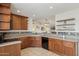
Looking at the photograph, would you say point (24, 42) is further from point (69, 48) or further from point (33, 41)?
point (69, 48)

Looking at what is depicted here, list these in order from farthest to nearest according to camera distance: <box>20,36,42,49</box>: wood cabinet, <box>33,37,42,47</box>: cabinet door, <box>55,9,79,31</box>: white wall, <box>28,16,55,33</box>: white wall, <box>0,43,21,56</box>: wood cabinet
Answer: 1. <box>33,37,42,47</box>: cabinet door
2. <box>20,36,42,49</box>: wood cabinet
3. <box>28,16,55,33</box>: white wall
4. <box>55,9,79,31</box>: white wall
5. <box>0,43,21,56</box>: wood cabinet

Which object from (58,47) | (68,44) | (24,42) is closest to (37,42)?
(24,42)

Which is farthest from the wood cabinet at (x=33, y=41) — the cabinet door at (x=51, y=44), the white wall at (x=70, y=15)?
the white wall at (x=70, y=15)

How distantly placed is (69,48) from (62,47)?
A: 0.39 m

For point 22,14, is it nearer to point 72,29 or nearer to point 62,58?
point 72,29

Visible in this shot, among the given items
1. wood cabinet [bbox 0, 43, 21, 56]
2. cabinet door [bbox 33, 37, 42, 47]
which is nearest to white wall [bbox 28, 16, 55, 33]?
cabinet door [bbox 33, 37, 42, 47]

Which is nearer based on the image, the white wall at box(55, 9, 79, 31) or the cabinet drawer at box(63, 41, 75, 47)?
the cabinet drawer at box(63, 41, 75, 47)

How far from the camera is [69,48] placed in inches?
135

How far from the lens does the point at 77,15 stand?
4844mm

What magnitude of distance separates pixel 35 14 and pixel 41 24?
622 millimetres

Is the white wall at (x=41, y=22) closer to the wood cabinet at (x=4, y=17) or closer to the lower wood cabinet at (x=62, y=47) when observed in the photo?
the lower wood cabinet at (x=62, y=47)

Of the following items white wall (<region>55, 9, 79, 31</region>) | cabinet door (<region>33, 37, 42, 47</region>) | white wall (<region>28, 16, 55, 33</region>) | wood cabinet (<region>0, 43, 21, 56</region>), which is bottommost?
cabinet door (<region>33, 37, 42, 47</region>)

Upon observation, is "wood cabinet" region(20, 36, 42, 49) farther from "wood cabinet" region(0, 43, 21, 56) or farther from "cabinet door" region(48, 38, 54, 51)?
"wood cabinet" region(0, 43, 21, 56)

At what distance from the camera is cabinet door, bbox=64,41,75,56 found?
3284mm
